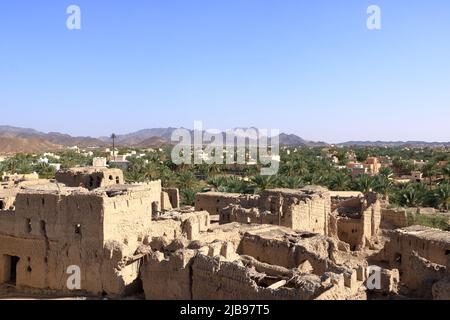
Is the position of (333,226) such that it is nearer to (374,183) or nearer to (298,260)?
(298,260)

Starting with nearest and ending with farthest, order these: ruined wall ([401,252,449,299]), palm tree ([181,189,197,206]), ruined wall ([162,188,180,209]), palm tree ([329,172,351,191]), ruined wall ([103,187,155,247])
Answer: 1. ruined wall ([401,252,449,299])
2. ruined wall ([103,187,155,247])
3. ruined wall ([162,188,180,209])
4. palm tree ([181,189,197,206])
5. palm tree ([329,172,351,191])

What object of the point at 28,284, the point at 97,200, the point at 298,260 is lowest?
the point at 28,284

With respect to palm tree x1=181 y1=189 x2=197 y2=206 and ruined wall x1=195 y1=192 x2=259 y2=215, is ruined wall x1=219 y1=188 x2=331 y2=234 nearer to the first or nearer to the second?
ruined wall x1=195 y1=192 x2=259 y2=215

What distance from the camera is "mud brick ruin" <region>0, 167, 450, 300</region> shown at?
43.2ft

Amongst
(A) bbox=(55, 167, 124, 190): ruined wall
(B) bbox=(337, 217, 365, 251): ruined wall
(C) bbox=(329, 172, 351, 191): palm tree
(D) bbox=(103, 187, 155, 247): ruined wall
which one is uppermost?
(A) bbox=(55, 167, 124, 190): ruined wall

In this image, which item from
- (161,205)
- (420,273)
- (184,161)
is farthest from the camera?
(184,161)

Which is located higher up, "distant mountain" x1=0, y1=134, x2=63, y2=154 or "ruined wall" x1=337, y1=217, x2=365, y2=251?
"distant mountain" x1=0, y1=134, x2=63, y2=154

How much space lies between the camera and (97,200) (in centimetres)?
1595

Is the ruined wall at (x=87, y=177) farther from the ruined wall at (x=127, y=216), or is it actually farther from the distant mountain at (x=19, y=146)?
the distant mountain at (x=19, y=146)

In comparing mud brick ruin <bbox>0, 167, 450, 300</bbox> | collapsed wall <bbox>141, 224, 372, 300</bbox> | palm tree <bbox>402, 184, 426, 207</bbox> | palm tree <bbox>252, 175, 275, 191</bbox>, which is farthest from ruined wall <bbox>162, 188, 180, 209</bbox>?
palm tree <bbox>402, 184, 426, 207</bbox>

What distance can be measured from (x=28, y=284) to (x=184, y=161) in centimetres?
5198

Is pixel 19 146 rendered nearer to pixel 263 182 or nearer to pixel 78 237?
pixel 263 182
